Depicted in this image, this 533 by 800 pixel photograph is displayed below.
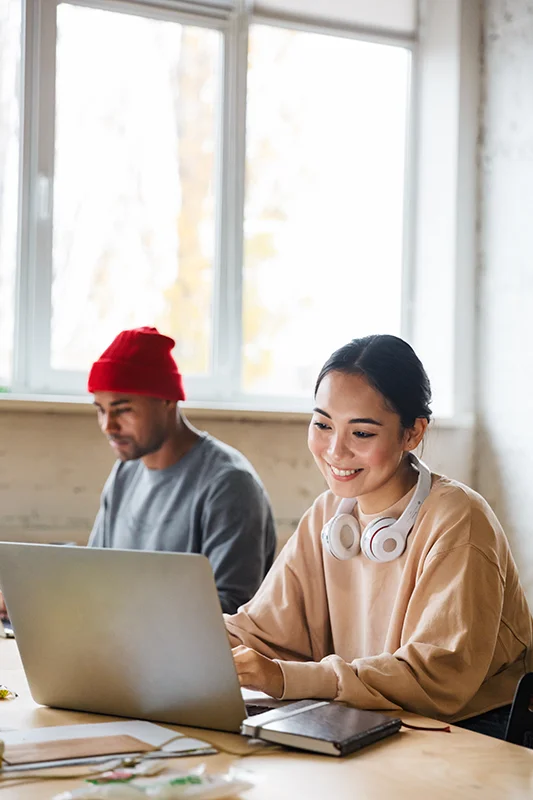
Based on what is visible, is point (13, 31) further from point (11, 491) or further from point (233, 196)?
point (11, 491)

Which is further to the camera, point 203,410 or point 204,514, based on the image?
point 203,410

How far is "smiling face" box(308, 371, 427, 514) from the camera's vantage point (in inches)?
65.1

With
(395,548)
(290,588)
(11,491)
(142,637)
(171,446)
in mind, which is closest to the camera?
(142,637)

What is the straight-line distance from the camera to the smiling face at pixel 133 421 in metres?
2.50

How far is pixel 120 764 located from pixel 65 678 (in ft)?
0.90

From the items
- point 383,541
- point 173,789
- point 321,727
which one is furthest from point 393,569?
point 173,789

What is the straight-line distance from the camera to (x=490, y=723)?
1.57 m

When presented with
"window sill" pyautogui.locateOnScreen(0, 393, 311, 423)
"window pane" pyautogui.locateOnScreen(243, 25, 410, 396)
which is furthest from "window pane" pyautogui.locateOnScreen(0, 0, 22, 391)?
"window pane" pyautogui.locateOnScreen(243, 25, 410, 396)

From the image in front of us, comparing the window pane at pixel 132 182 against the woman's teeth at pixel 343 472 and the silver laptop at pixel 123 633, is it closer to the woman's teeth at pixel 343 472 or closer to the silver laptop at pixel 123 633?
the woman's teeth at pixel 343 472

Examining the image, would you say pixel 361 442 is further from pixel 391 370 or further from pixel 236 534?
pixel 236 534

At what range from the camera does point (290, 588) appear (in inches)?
68.7

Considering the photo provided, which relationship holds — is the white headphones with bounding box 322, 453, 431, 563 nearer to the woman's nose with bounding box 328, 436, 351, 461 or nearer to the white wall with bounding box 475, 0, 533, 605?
the woman's nose with bounding box 328, 436, 351, 461

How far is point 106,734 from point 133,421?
1345mm

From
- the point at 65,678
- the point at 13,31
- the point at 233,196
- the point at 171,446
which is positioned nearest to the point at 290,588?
the point at 65,678
